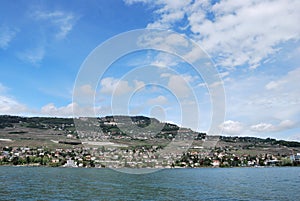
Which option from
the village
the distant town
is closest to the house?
the village

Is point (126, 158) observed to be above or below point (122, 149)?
below

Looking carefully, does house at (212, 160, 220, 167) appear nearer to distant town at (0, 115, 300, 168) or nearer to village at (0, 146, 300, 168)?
village at (0, 146, 300, 168)

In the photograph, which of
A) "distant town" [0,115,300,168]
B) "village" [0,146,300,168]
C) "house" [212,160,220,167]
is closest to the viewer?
"village" [0,146,300,168]

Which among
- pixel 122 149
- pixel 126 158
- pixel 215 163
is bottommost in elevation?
pixel 126 158

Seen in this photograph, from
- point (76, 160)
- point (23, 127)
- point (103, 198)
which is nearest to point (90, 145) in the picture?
point (76, 160)

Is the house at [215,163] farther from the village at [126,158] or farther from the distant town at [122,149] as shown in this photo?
the distant town at [122,149]

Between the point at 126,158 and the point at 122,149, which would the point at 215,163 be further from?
the point at 126,158

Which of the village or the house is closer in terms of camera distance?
the village

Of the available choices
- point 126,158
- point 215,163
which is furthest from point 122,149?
point 215,163
